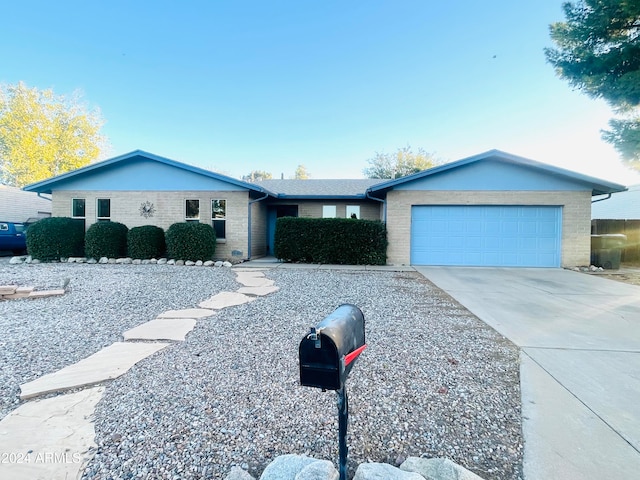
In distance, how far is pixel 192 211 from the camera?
470 inches

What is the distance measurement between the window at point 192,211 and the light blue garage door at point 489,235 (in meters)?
8.50

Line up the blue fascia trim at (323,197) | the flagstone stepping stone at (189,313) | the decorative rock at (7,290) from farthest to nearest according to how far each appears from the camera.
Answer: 1. the blue fascia trim at (323,197)
2. the decorative rock at (7,290)
3. the flagstone stepping stone at (189,313)

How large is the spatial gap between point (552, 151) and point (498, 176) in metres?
6.01

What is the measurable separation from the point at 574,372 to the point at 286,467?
2954 mm

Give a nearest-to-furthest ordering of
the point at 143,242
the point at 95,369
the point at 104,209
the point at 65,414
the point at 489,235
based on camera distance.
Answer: the point at 65,414
the point at 95,369
the point at 489,235
the point at 143,242
the point at 104,209

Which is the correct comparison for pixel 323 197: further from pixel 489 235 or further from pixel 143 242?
pixel 143 242

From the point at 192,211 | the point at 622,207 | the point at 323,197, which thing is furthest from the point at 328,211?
the point at 622,207

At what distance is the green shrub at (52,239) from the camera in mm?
10570

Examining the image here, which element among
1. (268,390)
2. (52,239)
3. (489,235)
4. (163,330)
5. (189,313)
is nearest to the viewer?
(268,390)

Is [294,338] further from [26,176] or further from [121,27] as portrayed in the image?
Answer: [26,176]

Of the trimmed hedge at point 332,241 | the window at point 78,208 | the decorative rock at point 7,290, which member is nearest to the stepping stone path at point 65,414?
the decorative rock at point 7,290

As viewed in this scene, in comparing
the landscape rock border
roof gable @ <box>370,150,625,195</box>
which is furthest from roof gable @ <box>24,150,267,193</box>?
roof gable @ <box>370,150,625,195</box>

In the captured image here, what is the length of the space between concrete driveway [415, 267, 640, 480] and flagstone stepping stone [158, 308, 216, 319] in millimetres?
4235

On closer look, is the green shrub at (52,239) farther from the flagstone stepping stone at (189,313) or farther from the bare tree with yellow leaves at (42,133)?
the bare tree with yellow leaves at (42,133)
